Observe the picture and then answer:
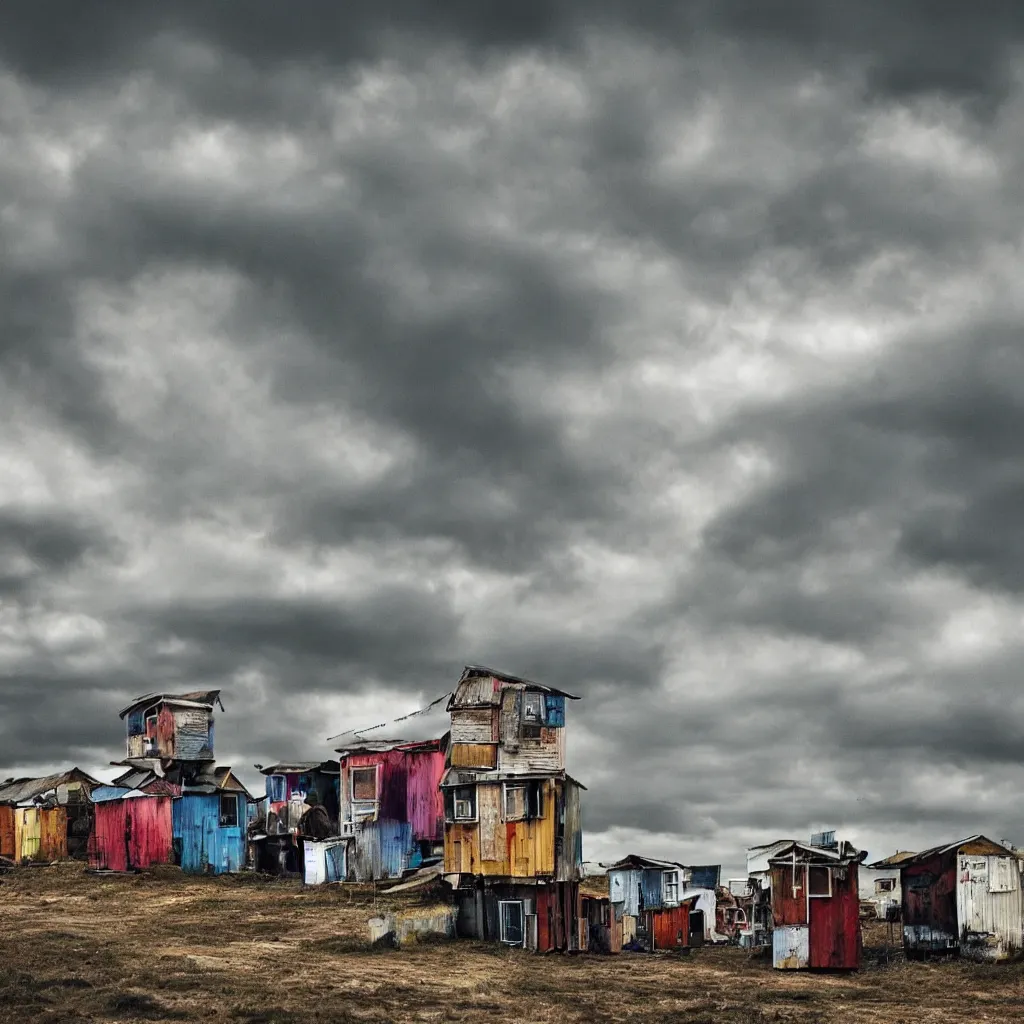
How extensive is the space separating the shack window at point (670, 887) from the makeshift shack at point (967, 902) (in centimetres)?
1318

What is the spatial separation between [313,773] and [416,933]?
103 ft

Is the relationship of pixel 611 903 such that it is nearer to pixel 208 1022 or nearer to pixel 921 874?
pixel 921 874

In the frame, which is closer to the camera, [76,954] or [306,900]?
[76,954]

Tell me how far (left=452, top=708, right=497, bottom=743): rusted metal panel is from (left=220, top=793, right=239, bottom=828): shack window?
62.2ft

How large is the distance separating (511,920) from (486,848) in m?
3.57

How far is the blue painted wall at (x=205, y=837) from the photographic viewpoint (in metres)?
77.4

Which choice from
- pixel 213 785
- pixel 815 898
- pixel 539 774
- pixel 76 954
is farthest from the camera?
pixel 213 785

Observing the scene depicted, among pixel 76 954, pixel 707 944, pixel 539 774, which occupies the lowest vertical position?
pixel 707 944

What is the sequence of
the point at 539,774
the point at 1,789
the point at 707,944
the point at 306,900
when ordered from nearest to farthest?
1. the point at 539,774
2. the point at 306,900
3. the point at 707,944
4. the point at 1,789

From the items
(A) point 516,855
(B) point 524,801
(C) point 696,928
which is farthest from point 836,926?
Answer: (C) point 696,928

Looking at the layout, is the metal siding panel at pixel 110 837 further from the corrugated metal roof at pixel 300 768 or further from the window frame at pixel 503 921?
the window frame at pixel 503 921

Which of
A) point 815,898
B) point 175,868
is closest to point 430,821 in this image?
point 175,868

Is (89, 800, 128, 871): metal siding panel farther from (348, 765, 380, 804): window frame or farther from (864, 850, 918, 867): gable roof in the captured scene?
(864, 850, 918, 867): gable roof

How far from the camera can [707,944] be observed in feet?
226
